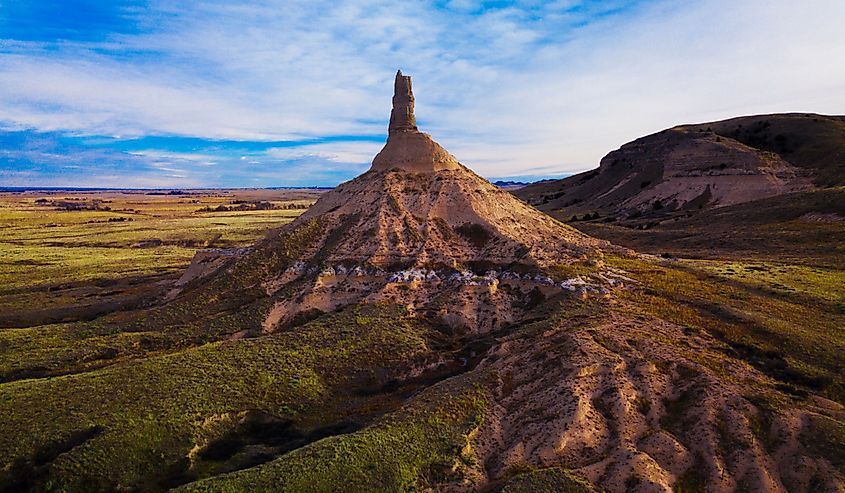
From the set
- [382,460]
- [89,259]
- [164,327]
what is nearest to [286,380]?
[382,460]

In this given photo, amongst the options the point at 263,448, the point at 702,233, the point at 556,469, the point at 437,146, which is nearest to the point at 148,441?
the point at 263,448

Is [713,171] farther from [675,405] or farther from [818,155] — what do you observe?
[675,405]

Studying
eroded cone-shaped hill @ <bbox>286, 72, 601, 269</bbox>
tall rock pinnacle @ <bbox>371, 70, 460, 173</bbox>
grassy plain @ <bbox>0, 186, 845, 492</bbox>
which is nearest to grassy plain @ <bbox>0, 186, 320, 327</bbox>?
grassy plain @ <bbox>0, 186, 845, 492</bbox>

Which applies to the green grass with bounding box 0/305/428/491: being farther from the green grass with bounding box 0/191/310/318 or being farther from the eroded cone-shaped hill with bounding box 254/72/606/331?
the green grass with bounding box 0/191/310/318

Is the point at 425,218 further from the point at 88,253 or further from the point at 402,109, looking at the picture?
the point at 88,253

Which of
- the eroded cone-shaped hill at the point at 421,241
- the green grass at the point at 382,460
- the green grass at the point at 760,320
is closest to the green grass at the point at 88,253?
the eroded cone-shaped hill at the point at 421,241

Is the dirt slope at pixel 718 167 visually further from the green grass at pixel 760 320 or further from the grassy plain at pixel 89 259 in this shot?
the grassy plain at pixel 89 259
